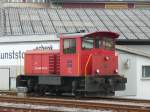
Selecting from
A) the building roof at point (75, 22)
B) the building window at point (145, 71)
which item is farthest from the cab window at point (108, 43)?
the building roof at point (75, 22)

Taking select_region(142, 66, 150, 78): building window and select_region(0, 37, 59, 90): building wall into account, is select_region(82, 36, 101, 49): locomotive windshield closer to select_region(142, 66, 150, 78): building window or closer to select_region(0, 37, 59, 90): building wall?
select_region(0, 37, 59, 90): building wall

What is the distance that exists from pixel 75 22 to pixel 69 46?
611 inches

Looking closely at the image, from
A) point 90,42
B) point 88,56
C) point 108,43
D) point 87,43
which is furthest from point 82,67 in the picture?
point 108,43

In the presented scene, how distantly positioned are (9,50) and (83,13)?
35.9ft

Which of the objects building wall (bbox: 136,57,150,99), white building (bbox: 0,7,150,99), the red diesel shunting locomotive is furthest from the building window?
the red diesel shunting locomotive

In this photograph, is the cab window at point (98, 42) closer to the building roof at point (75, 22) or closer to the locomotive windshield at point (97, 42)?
the locomotive windshield at point (97, 42)

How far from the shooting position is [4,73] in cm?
3178

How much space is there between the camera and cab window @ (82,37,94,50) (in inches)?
869

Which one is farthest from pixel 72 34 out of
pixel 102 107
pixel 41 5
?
pixel 41 5

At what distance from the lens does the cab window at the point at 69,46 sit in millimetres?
22172

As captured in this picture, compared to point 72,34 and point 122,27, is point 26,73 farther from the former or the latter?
point 122,27

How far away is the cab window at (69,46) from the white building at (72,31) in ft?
14.6

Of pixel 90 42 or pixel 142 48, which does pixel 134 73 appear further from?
pixel 90 42

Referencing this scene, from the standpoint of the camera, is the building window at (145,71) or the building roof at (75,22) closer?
the building window at (145,71)
